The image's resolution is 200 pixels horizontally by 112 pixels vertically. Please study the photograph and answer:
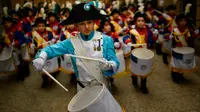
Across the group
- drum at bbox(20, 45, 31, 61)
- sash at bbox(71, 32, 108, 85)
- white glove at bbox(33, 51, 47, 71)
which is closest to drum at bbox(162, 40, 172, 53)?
drum at bbox(20, 45, 31, 61)

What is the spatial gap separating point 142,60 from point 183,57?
106cm

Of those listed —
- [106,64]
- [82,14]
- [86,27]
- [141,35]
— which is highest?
[82,14]

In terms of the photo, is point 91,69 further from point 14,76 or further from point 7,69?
point 14,76

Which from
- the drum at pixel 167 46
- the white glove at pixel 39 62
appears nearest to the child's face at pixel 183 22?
the drum at pixel 167 46

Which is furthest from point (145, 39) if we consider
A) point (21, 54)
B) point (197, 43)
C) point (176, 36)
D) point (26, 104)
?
point (21, 54)

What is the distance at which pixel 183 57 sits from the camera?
4.72 metres

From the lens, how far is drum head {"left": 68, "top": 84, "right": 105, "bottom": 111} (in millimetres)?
2223

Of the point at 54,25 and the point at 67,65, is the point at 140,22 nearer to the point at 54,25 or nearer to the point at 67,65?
the point at 67,65

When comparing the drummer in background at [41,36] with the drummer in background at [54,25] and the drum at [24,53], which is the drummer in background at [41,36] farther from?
the drummer in background at [54,25]

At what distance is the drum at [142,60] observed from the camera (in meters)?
4.29

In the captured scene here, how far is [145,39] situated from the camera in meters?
4.89

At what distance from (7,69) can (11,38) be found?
2.74 ft

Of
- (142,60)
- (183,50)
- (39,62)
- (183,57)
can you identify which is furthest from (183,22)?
(39,62)

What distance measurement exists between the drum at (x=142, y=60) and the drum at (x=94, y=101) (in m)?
2.03
